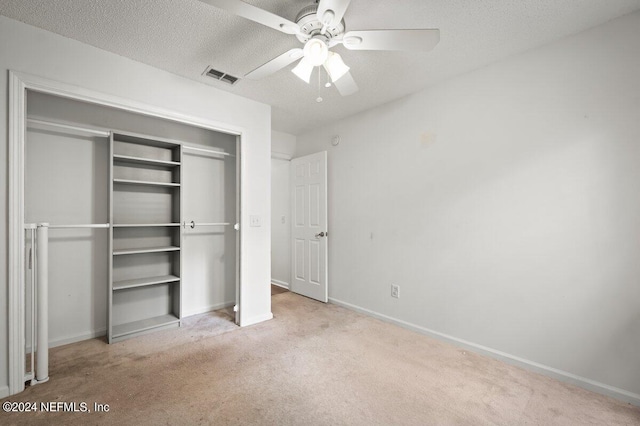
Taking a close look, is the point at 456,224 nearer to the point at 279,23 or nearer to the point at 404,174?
the point at 404,174

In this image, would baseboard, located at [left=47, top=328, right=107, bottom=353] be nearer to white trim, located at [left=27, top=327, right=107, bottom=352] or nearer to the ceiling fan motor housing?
white trim, located at [left=27, top=327, right=107, bottom=352]

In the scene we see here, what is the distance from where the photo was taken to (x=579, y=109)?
2004mm

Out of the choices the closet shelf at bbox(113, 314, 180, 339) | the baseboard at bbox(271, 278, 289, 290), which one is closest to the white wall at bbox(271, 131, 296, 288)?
the baseboard at bbox(271, 278, 289, 290)

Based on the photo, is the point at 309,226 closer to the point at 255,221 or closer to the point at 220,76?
the point at 255,221

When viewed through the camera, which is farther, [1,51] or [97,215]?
[97,215]

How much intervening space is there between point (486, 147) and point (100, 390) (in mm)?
3440

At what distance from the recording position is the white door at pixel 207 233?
3322mm

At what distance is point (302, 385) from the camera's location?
1.97 m

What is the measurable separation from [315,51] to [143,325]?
2913mm

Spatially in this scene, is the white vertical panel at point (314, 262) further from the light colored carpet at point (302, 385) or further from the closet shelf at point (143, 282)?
the closet shelf at point (143, 282)

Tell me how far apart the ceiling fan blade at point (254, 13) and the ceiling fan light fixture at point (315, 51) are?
0.11 metres

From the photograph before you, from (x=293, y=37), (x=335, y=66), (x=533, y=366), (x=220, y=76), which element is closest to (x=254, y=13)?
(x=335, y=66)

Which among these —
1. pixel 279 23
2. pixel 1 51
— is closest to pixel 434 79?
pixel 279 23

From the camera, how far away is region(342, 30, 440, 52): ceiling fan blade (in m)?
1.47
